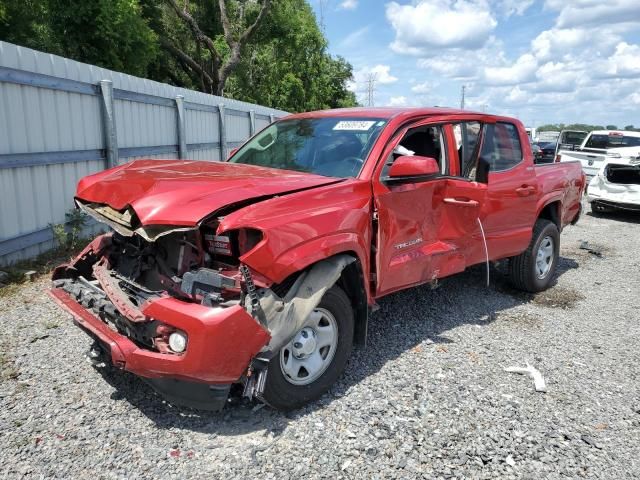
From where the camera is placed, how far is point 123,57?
16828 millimetres

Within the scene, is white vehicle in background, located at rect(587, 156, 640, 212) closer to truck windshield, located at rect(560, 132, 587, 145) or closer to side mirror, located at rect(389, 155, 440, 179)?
truck windshield, located at rect(560, 132, 587, 145)

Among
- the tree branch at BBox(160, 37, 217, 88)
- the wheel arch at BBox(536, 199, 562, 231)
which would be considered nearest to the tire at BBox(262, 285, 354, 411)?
the wheel arch at BBox(536, 199, 562, 231)

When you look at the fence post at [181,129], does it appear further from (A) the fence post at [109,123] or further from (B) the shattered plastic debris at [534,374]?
(B) the shattered plastic debris at [534,374]

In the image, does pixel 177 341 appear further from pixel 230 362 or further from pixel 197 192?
pixel 197 192

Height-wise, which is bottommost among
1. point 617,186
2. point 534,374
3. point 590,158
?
point 534,374

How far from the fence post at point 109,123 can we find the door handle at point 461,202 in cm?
495

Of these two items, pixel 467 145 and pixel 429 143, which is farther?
pixel 467 145

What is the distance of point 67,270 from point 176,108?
6106mm

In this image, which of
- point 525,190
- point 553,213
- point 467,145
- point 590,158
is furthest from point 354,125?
point 590,158

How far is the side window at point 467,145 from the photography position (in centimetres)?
477

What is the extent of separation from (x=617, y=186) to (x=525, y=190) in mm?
7677

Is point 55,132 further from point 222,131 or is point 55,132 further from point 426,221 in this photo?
point 222,131

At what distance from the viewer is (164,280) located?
3.29m

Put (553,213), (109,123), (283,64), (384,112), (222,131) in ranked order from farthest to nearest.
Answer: (283,64) → (222,131) → (109,123) → (553,213) → (384,112)
